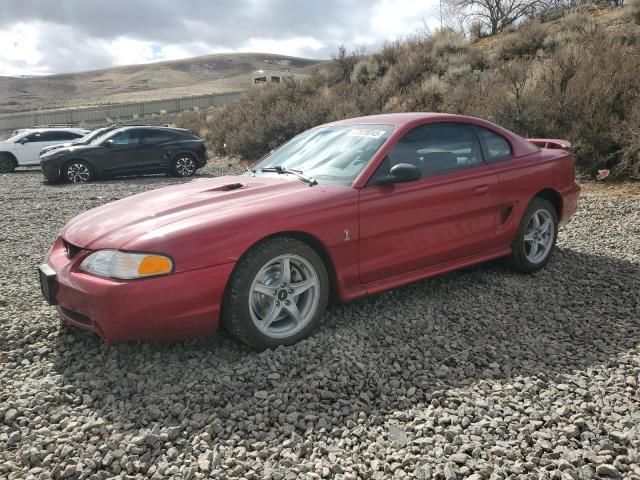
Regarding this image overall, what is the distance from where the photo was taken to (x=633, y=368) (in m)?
3.20

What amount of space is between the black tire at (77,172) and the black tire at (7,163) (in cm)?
496

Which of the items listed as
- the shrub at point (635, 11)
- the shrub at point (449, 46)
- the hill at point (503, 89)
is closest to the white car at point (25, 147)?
the hill at point (503, 89)

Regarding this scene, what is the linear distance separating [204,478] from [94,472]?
0.50 metres

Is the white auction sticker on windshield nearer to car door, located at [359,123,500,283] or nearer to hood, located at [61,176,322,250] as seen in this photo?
car door, located at [359,123,500,283]

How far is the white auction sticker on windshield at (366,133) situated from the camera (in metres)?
4.14

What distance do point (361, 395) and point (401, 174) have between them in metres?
1.56

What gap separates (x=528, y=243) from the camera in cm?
487

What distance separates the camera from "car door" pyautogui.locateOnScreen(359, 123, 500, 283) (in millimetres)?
3771

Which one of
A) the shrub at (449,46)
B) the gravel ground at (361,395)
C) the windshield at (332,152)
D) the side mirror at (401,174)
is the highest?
the shrub at (449,46)

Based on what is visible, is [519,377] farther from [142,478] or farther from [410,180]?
[142,478]

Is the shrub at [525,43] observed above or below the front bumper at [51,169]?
above

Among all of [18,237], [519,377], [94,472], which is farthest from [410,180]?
[18,237]

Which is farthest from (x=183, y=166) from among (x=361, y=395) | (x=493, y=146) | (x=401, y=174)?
(x=361, y=395)

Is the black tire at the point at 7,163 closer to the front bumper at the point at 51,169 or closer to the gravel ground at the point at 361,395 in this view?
the front bumper at the point at 51,169
